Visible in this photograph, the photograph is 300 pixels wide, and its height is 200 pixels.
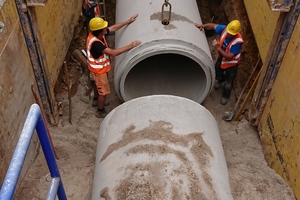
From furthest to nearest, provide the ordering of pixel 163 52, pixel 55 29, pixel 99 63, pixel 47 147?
pixel 55 29 → pixel 99 63 → pixel 163 52 → pixel 47 147

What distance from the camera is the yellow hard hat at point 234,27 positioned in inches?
206

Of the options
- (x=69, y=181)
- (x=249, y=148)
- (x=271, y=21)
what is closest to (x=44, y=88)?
(x=69, y=181)

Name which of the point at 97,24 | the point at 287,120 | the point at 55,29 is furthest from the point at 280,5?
the point at 55,29

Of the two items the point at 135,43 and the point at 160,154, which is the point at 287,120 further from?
the point at 135,43

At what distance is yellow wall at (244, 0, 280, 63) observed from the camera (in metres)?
5.10

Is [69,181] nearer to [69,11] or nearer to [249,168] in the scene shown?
[249,168]

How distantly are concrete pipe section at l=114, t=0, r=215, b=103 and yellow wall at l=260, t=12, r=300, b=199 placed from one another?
977 mm

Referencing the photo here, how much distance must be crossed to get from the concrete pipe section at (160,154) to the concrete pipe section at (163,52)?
3.38 feet

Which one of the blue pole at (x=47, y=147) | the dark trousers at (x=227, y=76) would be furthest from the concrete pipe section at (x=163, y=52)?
the blue pole at (x=47, y=147)

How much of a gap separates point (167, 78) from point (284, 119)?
2149 mm

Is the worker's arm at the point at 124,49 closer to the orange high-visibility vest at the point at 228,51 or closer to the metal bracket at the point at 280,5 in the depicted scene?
the orange high-visibility vest at the point at 228,51

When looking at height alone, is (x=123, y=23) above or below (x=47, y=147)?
below

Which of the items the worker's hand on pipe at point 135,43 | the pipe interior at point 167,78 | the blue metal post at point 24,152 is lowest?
the pipe interior at point 167,78

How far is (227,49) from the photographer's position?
550cm
